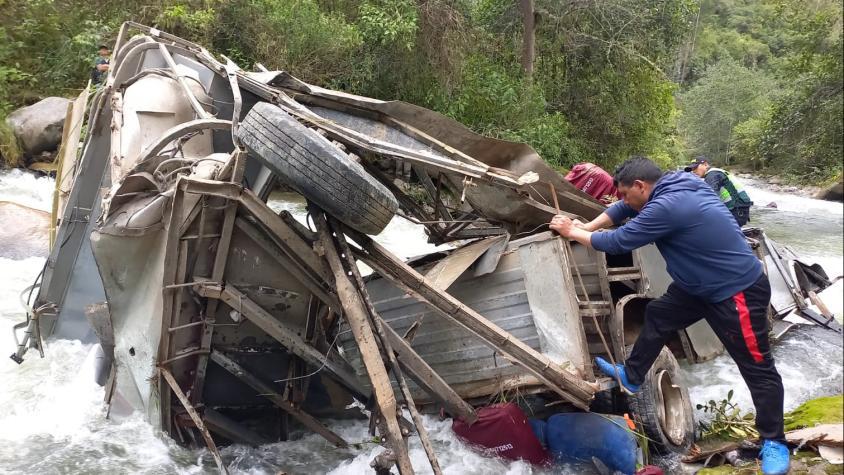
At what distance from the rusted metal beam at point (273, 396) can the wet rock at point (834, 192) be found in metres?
3.18

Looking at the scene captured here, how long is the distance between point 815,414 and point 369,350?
289 cm

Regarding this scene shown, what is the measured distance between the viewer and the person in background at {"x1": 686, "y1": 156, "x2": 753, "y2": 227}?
577cm

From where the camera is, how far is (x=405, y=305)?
14.3 feet

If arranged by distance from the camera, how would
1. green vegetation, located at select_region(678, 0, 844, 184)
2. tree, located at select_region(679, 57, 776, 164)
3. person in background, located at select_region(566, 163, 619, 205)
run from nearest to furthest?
green vegetation, located at select_region(678, 0, 844, 184)
person in background, located at select_region(566, 163, 619, 205)
tree, located at select_region(679, 57, 776, 164)

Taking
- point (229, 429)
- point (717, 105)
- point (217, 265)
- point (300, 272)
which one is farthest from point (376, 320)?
point (717, 105)

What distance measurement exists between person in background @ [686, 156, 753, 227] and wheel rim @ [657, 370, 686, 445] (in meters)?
2.17

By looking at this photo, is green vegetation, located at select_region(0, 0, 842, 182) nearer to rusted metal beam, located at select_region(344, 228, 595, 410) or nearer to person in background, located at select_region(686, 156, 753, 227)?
person in background, located at select_region(686, 156, 753, 227)

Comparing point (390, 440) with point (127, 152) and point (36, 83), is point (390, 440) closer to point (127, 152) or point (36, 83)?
point (127, 152)

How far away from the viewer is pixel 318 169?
307cm

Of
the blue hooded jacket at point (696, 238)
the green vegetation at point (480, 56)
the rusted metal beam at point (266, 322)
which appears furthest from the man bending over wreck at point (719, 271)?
the green vegetation at point (480, 56)

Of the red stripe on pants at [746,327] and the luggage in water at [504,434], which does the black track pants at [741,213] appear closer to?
the red stripe on pants at [746,327]

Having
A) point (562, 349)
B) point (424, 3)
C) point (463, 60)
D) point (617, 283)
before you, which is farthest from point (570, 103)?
point (562, 349)

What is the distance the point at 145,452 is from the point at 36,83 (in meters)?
13.6

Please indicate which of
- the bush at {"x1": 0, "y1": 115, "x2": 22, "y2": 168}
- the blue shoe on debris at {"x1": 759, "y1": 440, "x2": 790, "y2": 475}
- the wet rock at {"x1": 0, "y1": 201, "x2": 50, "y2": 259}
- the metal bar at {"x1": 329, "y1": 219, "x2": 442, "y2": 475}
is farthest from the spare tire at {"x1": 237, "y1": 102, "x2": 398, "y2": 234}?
the bush at {"x1": 0, "y1": 115, "x2": 22, "y2": 168}
